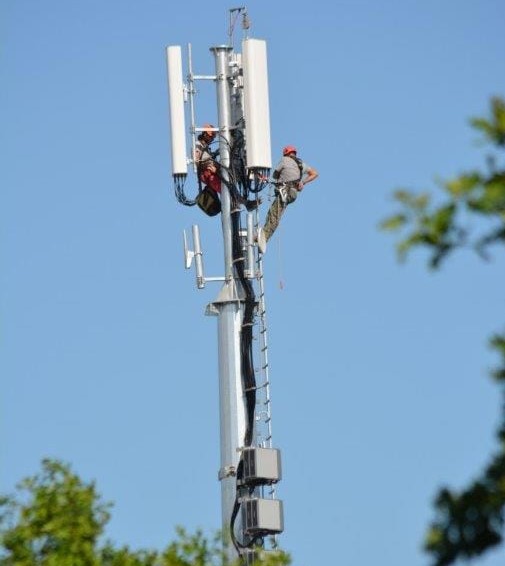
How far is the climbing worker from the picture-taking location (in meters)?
39.8

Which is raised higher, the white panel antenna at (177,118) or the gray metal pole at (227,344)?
the white panel antenna at (177,118)

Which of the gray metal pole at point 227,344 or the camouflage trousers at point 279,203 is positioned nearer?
the gray metal pole at point 227,344

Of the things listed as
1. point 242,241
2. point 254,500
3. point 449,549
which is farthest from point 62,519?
point 449,549

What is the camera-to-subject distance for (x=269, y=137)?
A: 1558 inches

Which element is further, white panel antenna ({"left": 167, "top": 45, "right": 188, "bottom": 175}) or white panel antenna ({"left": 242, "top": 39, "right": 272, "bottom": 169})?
white panel antenna ({"left": 167, "top": 45, "right": 188, "bottom": 175})

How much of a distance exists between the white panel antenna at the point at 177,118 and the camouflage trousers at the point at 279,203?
5.54 ft

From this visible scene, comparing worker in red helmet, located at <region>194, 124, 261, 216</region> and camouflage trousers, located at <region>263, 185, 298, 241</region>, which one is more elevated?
worker in red helmet, located at <region>194, 124, 261, 216</region>

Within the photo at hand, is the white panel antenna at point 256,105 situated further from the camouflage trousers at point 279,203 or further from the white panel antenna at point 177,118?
the white panel antenna at point 177,118

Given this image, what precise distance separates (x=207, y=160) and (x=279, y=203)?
5.42 ft

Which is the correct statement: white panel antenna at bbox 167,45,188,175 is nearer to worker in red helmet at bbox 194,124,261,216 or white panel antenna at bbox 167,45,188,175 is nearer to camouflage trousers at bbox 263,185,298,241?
worker in red helmet at bbox 194,124,261,216

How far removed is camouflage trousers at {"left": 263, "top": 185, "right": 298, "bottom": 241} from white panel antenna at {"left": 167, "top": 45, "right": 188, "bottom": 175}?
1.69 m

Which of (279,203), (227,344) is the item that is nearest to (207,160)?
(279,203)

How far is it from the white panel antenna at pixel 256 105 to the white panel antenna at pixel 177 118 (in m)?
1.20

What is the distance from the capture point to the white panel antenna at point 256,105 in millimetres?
39344
